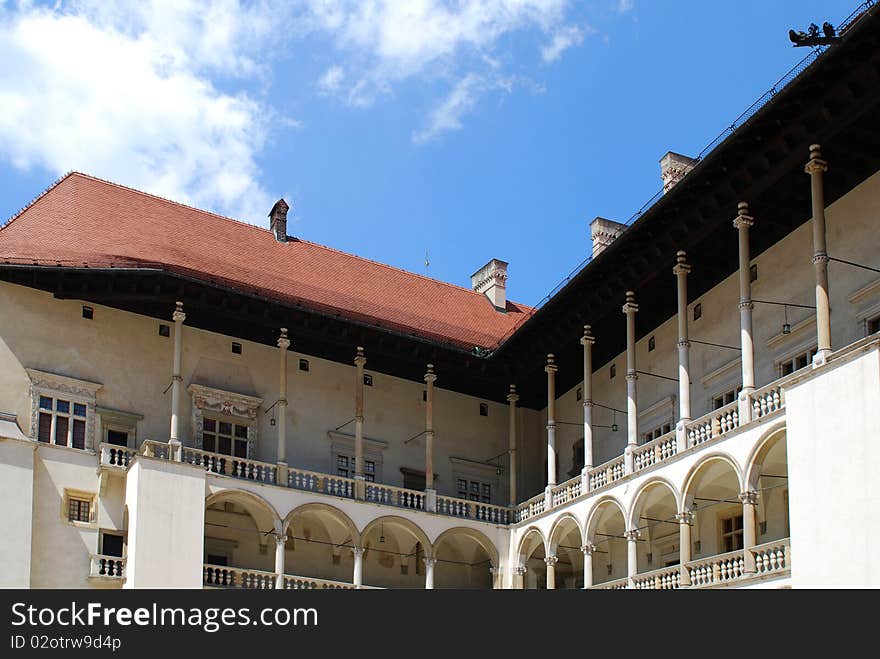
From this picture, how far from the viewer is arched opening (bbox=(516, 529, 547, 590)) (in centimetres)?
3059

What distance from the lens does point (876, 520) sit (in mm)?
19891

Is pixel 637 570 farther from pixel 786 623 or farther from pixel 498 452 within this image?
pixel 786 623

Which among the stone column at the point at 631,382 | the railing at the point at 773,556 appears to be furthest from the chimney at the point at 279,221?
the railing at the point at 773,556

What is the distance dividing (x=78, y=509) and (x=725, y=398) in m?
11.3

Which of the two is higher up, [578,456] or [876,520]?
[578,456]

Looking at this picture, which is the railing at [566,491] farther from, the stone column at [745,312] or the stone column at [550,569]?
the stone column at [745,312]

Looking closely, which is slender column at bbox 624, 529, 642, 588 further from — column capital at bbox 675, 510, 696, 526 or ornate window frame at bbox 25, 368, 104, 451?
ornate window frame at bbox 25, 368, 104, 451

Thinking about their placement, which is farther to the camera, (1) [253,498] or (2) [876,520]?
(1) [253,498]

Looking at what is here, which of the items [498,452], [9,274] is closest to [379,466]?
[498,452]

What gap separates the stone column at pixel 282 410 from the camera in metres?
29.2

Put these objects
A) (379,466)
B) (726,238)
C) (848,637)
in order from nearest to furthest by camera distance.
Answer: (848,637), (726,238), (379,466)

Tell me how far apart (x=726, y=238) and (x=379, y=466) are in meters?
9.14

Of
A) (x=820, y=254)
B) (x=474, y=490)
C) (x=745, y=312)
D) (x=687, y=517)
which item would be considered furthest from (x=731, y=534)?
(x=474, y=490)

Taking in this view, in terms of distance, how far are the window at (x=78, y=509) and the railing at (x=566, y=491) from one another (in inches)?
345
